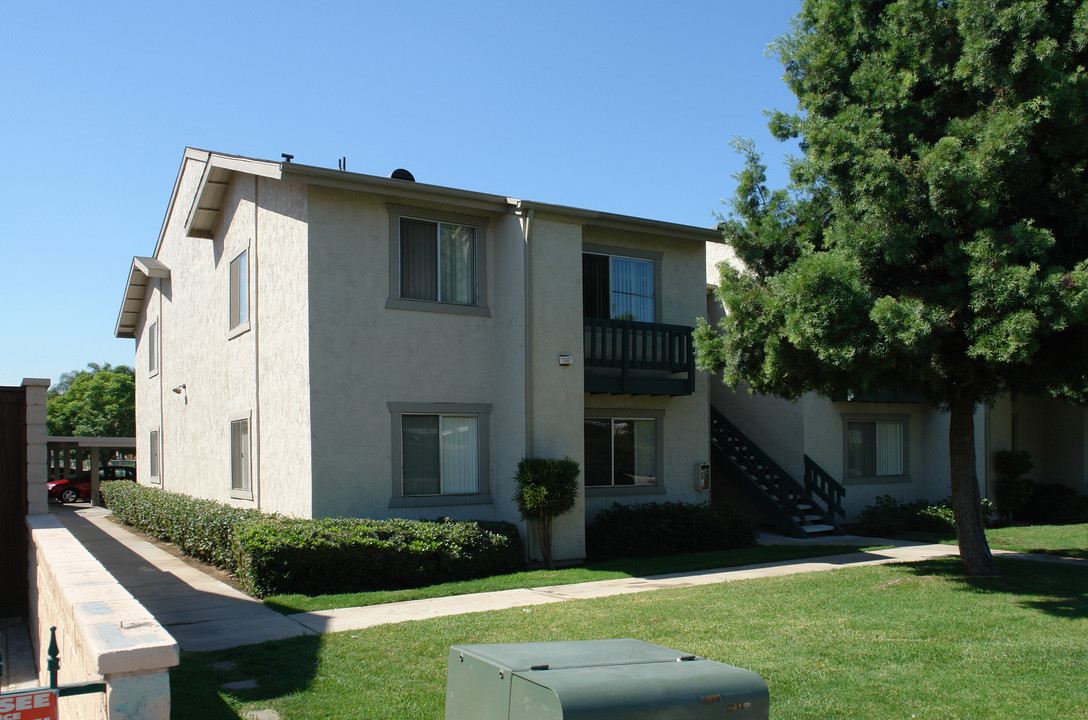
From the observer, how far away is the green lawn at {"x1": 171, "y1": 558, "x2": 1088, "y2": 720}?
638 centimetres

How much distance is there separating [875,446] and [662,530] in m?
8.28

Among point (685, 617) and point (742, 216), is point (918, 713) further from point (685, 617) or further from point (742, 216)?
point (742, 216)

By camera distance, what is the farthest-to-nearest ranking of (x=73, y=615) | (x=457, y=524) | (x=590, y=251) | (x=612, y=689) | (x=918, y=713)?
(x=590, y=251) → (x=457, y=524) → (x=918, y=713) → (x=73, y=615) → (x=612, y=689)

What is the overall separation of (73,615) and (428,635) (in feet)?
13.3

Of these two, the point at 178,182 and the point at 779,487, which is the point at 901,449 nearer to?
the point at 779,487

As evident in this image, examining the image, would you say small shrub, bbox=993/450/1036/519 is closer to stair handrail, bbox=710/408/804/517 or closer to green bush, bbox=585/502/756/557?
stair handrail, bbox=710/408/804/517

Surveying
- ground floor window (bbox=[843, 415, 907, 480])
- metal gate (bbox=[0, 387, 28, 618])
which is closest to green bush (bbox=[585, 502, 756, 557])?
ground floor window (bbox=[843, 415, 907, 480])

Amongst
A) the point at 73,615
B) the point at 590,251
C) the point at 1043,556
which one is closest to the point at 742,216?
the point at 590,251

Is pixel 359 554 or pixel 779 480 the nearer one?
pixel 359 554

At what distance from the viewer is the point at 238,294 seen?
1723 cm

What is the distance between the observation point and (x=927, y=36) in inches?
399

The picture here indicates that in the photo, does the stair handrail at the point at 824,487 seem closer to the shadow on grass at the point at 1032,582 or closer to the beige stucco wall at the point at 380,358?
the shadow on grass at the point at 1032,582

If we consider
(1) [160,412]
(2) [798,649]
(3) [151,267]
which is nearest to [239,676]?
(2) [798,649]

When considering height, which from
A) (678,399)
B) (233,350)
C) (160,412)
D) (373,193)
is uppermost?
(373,193)
